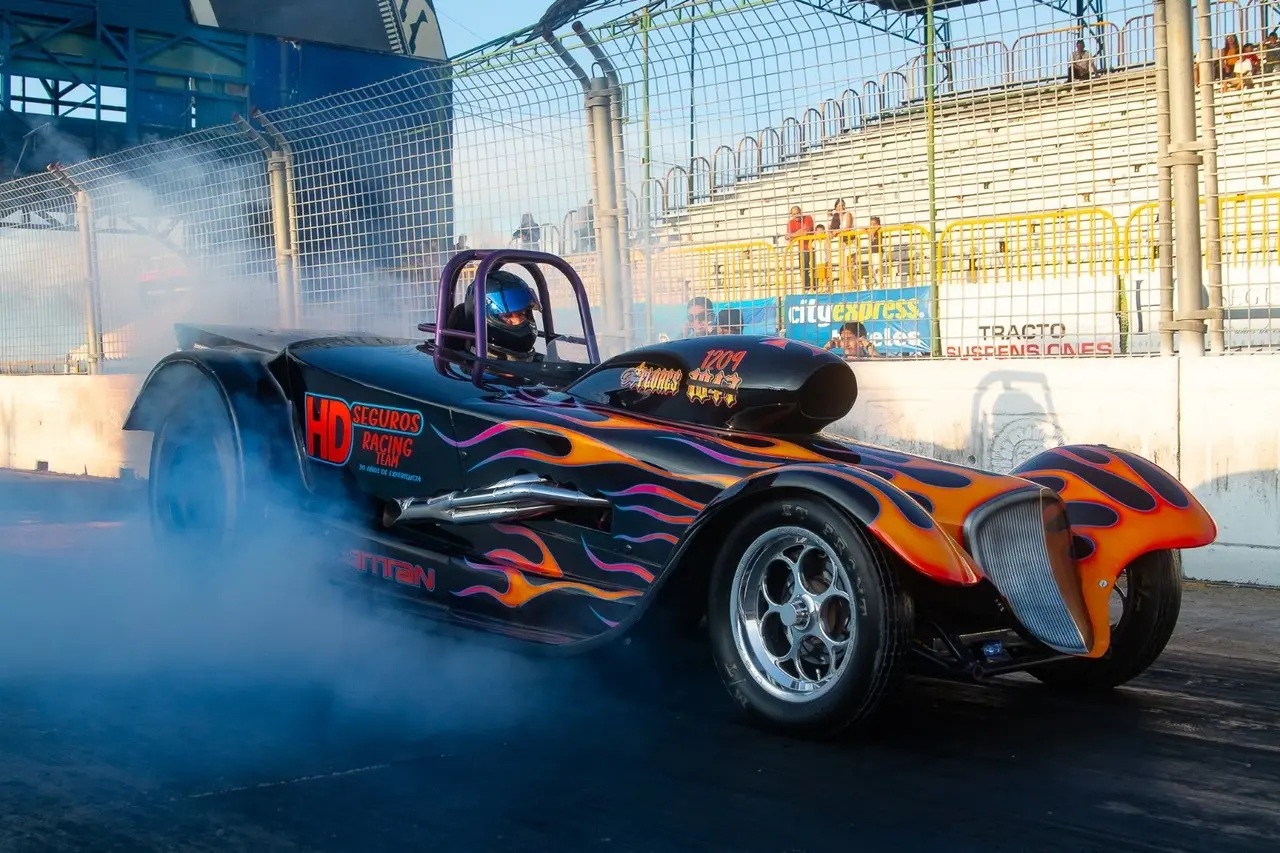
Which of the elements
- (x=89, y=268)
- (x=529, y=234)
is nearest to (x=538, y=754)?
(x=529, y=234)

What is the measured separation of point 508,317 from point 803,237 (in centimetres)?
321

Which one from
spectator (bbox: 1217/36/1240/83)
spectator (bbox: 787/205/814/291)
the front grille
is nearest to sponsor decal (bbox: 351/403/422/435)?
the front grille

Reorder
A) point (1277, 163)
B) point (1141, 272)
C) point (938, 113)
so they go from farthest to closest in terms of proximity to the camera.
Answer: point (938, 113) < point (1141, 272) < point (1277, 163)

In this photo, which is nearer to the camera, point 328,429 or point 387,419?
point 387,419

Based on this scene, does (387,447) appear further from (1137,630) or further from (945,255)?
(945,255)

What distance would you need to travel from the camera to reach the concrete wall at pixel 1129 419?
6.55 m

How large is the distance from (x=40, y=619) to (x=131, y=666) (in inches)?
42.4

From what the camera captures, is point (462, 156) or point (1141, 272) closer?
point (1141, 272)

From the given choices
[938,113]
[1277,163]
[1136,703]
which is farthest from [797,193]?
[1136,703]

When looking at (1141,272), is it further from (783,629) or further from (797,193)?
(783,629)

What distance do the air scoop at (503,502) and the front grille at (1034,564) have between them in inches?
48.9

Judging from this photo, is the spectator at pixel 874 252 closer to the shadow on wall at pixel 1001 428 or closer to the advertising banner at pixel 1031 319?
the advertising banner at pixel 1031 319

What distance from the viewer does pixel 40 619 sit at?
547cm

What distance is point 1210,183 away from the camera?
22.6 feet
